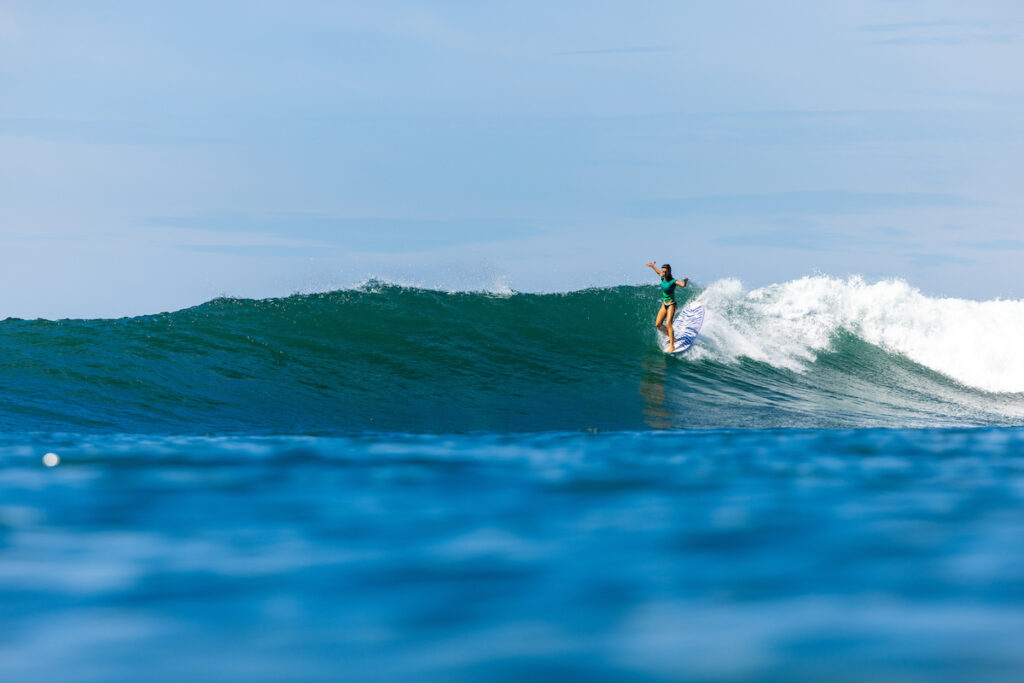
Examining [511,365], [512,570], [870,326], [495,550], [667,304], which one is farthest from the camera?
[870,326]

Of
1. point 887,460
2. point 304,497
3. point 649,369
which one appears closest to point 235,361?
point 649,369

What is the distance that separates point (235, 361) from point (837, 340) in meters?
11.0

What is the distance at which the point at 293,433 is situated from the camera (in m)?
8.91

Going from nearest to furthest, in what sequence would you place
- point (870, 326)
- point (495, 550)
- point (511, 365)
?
point (495, 550) < point (511, 365) < point (870, 326)

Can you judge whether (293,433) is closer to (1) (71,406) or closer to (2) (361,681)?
(1) (71,406)

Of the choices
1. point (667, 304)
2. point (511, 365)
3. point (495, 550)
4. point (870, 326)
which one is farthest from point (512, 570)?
point (870, 326)

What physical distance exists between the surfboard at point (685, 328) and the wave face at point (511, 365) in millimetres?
254

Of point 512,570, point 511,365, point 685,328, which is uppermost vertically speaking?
point 685,328

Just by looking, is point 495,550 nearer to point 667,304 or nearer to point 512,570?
point 512,570

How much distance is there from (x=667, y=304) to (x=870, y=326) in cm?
601

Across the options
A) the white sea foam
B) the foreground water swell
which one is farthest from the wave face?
the foreground water swell

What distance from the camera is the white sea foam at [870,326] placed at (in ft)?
51.5

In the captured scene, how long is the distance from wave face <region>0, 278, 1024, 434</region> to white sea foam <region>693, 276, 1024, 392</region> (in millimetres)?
47

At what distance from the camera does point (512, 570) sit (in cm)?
317
